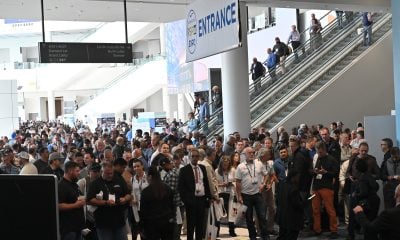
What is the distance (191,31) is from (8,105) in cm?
1612

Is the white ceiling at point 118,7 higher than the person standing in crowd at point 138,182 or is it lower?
higher

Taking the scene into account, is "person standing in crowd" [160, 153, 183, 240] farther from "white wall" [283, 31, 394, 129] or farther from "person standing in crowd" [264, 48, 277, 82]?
"person standing in crowd" [264, 48, 277, 82]

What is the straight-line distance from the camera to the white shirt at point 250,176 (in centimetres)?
980

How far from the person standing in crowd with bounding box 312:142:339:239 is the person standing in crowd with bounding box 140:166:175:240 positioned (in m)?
3.43

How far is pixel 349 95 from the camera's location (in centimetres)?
2095

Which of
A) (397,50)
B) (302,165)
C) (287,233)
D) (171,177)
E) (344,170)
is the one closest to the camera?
(287,233)

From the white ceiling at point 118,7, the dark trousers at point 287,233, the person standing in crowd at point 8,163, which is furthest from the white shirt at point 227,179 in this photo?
the white ceiling at point 118,7

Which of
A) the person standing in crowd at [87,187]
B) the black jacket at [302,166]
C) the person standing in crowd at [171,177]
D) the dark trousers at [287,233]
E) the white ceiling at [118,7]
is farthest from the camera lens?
the white ceiling at [118,7]

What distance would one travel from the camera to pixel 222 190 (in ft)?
35.7

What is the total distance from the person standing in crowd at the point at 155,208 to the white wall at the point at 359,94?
12857 millimetres

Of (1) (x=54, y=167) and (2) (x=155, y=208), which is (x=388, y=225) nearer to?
(2) (x=155, y=208)

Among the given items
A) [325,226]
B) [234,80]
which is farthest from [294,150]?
[234,80]

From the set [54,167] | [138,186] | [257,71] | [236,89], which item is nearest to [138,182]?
[138,186]

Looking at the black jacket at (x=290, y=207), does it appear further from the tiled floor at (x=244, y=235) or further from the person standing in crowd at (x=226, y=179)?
the person standing in crowd at (x=226, y=179)
